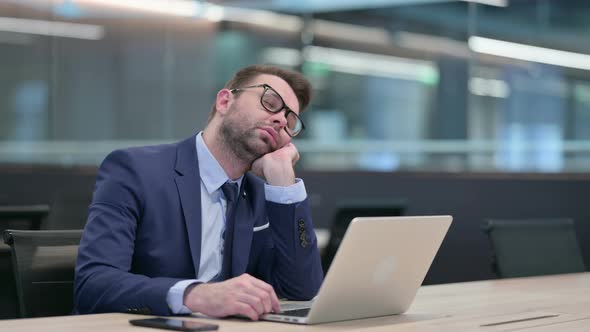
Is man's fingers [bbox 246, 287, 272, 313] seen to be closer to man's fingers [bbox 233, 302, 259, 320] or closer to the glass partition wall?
man's fingers [bbox 233, 302, 259, 320]

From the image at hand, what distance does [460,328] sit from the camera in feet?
6.38

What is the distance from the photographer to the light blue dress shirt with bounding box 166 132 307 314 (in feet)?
8.03

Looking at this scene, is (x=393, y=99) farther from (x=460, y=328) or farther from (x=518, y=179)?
(x=460, y=328)

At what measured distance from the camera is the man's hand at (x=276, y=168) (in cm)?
261

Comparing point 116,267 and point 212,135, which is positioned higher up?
point 212,135

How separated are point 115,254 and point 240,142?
518 mm

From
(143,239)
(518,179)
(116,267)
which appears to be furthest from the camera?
(518,179)

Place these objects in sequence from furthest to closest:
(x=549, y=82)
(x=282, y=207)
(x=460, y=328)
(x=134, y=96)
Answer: (x=134, y=96), (x=549, y=82), (x=282, y=207), (x=460, y=328)

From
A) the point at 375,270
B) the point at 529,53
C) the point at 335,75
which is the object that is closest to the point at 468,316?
the point at 375,270

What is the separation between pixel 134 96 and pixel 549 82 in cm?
339

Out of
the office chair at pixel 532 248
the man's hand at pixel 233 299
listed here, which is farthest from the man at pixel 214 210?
the office chair at pixel 532 248

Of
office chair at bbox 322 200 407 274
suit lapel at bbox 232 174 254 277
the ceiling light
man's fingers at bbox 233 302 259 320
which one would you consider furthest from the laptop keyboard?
the ceiling light

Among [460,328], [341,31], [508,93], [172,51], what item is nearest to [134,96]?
[172,51]

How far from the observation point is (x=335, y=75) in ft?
26.6
